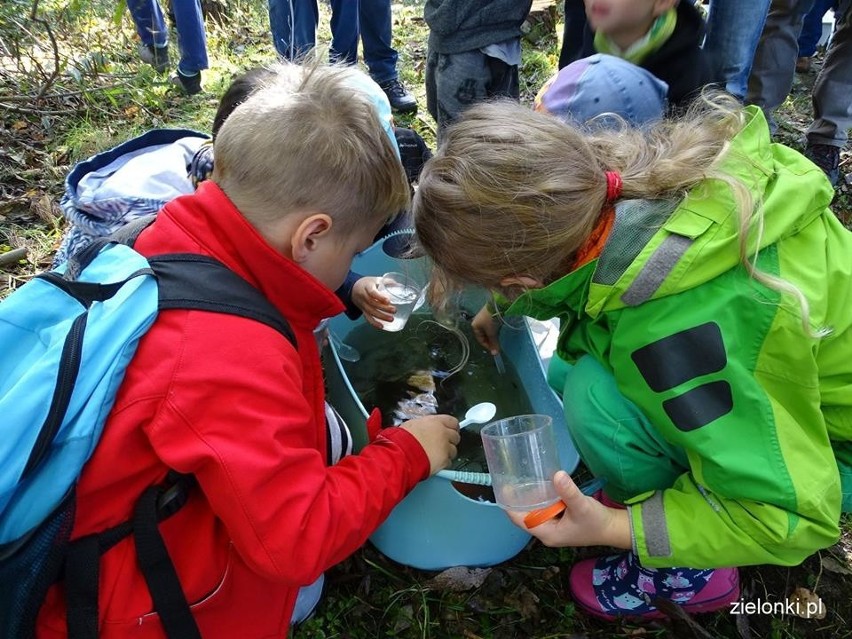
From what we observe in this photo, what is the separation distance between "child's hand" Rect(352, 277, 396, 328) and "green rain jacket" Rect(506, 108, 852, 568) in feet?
2.23

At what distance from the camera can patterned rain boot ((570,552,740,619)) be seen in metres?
1.44

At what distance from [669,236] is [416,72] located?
10.9ft

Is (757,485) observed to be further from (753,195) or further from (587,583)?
(587,583)

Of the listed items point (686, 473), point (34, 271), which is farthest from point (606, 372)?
point (34, 271)

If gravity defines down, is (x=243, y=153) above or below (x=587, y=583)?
above

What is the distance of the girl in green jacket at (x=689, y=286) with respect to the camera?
1062 millimetres

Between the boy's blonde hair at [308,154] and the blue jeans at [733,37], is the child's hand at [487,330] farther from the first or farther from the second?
the blue jeans at [733,37]

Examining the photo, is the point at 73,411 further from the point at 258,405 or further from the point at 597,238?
the point at 597,238

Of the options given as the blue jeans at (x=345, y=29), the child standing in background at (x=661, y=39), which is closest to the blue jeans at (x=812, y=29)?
the child standing in background at (x=661, y=39)

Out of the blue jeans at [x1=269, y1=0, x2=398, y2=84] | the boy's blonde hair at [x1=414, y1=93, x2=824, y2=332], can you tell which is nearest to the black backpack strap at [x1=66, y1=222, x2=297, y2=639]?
the boy's blonde hair at [x1=414, y1=93, x2=824, y2=332]

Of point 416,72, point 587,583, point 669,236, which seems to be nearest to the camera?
point 669,236

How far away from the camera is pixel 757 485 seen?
1.06 metres

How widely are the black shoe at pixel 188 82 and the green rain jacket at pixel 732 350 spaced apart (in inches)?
124

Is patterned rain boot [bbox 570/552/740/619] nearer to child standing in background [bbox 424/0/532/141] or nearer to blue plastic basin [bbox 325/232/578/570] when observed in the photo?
blue plastic basin [bbox 325/232/578/570]
